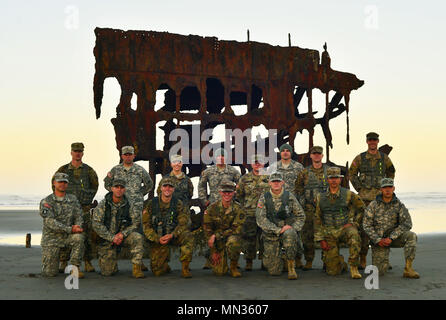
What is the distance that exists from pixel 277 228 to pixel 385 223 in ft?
4.75

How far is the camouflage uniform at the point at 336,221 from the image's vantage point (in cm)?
671

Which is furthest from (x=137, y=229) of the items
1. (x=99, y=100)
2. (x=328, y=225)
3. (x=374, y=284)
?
(x=99, y=100)

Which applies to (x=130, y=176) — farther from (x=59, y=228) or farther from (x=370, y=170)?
(x=370, y=170)

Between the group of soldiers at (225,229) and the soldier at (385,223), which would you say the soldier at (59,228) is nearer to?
the group of soldiers at (225,229)

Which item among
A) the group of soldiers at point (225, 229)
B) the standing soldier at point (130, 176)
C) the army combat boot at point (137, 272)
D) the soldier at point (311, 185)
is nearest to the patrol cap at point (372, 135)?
the soldier at point (311, 185)

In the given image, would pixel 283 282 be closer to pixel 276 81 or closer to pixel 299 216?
pixel 299 216

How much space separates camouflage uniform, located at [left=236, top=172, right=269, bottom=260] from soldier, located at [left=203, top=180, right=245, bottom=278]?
0.62 m

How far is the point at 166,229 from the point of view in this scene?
693 centimetres

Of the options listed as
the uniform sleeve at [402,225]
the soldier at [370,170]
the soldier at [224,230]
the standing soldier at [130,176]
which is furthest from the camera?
the soldier at [370,170]

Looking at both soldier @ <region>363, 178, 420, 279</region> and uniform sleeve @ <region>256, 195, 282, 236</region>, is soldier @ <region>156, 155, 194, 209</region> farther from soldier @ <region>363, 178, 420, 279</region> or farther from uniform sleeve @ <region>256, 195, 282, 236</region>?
soldier @ <region>363, 178, 420, 279</region>

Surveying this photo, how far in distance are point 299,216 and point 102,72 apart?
5392 millimetres

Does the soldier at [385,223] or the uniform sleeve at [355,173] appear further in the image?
the uniform sleeve at [355,173]

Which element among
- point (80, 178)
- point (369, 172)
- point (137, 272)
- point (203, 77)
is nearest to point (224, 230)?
point (137, 272)

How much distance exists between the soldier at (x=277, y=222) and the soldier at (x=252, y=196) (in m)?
0.65
